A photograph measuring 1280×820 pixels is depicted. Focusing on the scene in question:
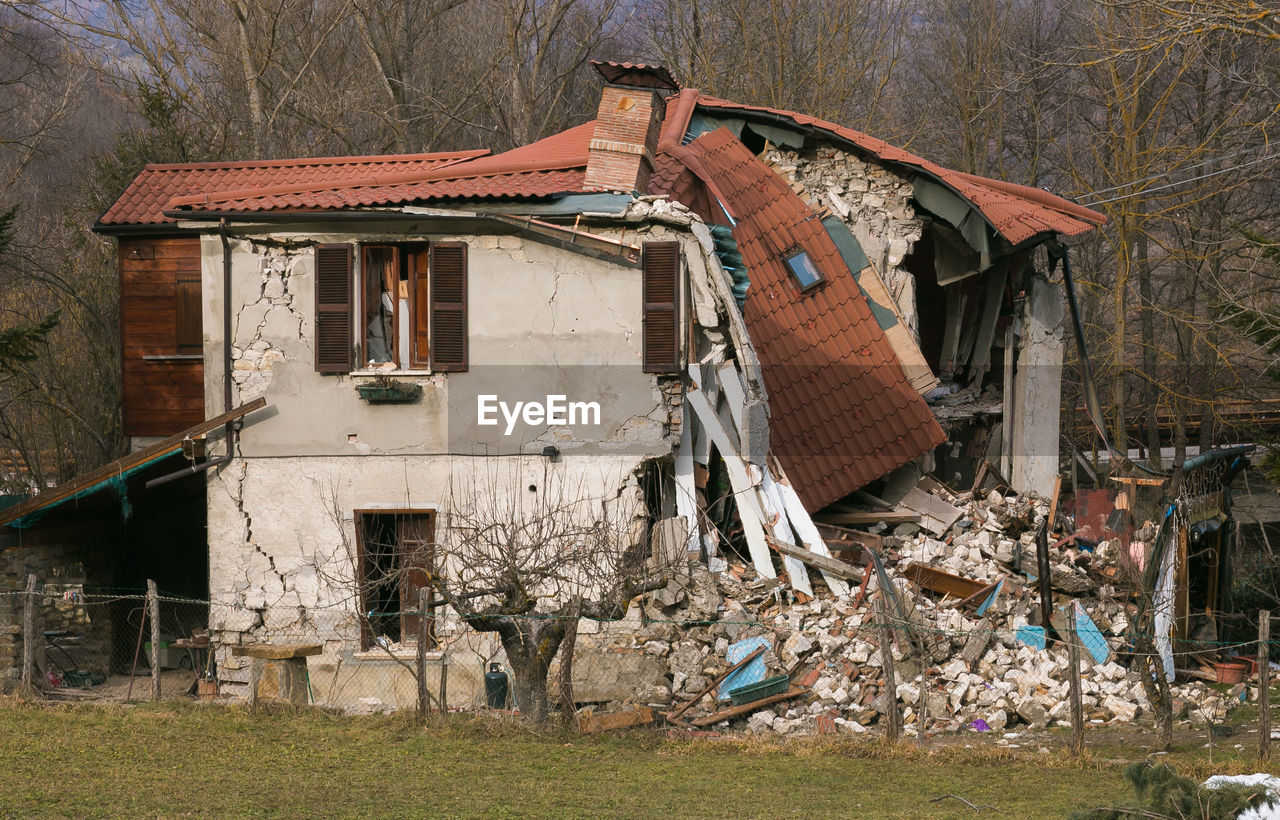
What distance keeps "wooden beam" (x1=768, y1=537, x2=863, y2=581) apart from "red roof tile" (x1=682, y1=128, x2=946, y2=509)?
1956 millimetres

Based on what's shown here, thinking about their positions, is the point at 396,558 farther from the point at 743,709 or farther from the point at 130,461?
the point at 743,709

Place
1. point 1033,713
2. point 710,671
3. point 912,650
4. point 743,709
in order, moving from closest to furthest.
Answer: point 1033,713 < point 743,709 < point 710,671 < point 912,650

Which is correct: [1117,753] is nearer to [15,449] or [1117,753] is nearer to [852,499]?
[852,499]

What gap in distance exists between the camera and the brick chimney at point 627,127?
538 inches

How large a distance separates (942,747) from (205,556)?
11.9 metres

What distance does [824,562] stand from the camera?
43.4 feet

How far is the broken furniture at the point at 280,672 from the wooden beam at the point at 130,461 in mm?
2723

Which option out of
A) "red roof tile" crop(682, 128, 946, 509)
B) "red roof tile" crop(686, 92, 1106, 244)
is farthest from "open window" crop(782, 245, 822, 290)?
"red roof tile" crop(686, 92, 1106, 244)

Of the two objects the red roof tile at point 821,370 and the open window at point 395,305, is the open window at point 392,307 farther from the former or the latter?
the red roof tile at point 821,370

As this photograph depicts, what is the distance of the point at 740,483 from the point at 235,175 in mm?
8189

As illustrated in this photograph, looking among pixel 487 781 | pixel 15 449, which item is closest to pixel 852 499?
pixel 487 781

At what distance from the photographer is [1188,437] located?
28.2 metres

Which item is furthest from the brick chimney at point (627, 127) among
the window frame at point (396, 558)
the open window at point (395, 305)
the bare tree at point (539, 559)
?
the window frame at point (396, 558)

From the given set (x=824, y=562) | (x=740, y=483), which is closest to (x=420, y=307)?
(x=740, y=483)
